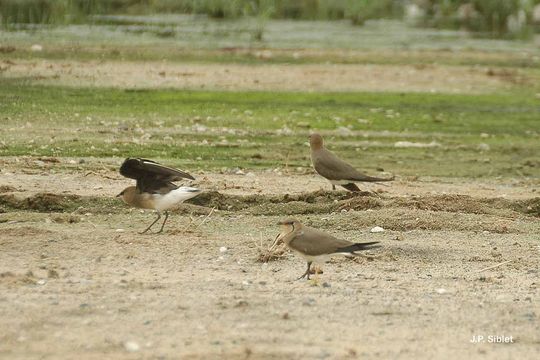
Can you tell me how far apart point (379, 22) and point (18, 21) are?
A: 37.6 feet

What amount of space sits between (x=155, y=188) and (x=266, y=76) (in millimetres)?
11537

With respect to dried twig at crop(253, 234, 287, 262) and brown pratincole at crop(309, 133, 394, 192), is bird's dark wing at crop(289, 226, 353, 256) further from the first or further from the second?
brown pratincole at crop(309, 133, 394, 192)

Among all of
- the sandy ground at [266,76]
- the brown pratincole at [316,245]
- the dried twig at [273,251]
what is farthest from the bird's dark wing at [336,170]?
→ the sandy ground at [266,76]

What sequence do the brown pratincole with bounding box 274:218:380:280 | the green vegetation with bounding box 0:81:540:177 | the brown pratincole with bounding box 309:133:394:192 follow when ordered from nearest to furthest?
the brown pratincole with bounding box 274:218:380:280 < the brown pratincole with bounding box 309:133:394:192 < the green vegetation with bounding box 0:81:540:177

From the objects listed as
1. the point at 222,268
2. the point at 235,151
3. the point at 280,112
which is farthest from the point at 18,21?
the point at 222,268

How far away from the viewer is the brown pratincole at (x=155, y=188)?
10594mm

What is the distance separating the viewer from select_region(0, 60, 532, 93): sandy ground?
67.0 feet

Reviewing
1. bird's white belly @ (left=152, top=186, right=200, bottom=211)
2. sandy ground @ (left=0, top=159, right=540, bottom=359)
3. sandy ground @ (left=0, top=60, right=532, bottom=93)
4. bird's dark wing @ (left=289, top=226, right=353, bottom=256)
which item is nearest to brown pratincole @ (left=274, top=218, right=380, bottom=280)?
bird's dark wing @ (left=289, top=226, right=353, bottom=256)

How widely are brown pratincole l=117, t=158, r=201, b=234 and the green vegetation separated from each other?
3.52 metres

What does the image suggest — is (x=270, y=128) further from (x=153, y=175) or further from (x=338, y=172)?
(x=153, y=175)

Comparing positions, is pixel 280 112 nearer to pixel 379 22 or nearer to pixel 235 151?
pixel 235 151

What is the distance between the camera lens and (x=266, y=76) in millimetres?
22062

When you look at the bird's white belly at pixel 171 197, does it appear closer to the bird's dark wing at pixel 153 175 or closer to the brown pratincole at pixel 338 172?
the bird's dark wing at pixel 153 175

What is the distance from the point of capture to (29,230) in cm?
1031
